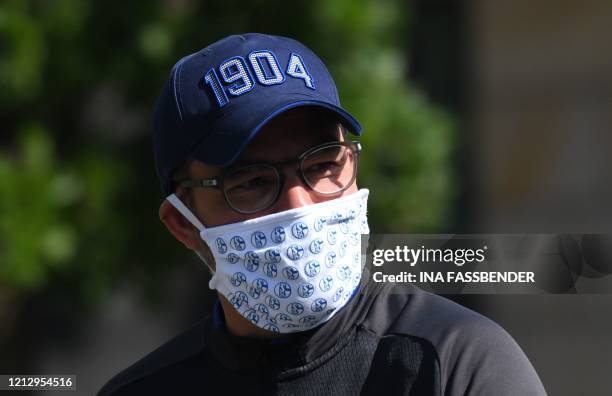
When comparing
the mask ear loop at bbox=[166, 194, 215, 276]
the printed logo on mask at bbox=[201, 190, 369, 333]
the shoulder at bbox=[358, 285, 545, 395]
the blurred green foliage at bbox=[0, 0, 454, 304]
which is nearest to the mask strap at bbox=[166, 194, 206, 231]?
the mask ear loop at bbox=[166, 194, 215, 276]

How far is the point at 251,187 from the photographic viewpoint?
2.38m

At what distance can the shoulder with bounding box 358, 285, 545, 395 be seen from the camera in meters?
2.08

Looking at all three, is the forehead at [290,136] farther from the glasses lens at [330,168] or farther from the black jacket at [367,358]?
the black jacket at [367,358]

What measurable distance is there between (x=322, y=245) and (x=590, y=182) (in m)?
4.68

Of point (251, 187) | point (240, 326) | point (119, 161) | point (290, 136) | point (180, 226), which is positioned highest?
point (290, 136)

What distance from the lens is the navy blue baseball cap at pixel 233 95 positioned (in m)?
2.31

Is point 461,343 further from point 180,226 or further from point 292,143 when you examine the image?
point 180,226

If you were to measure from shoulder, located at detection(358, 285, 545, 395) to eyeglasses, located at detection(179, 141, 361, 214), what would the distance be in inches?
11.8

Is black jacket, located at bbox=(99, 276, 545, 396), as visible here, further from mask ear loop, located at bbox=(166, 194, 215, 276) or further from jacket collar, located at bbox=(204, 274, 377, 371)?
mask ear loop, located at bbox=(166, 194, 215, 276)

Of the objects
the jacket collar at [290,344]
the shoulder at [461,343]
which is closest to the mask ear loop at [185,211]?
the jacket collar at [290,344]

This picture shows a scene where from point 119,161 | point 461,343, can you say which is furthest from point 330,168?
point 119,161

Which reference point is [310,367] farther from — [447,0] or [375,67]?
[447,0]

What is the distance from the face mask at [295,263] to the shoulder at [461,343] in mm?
122

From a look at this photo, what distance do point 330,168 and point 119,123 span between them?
278cm
